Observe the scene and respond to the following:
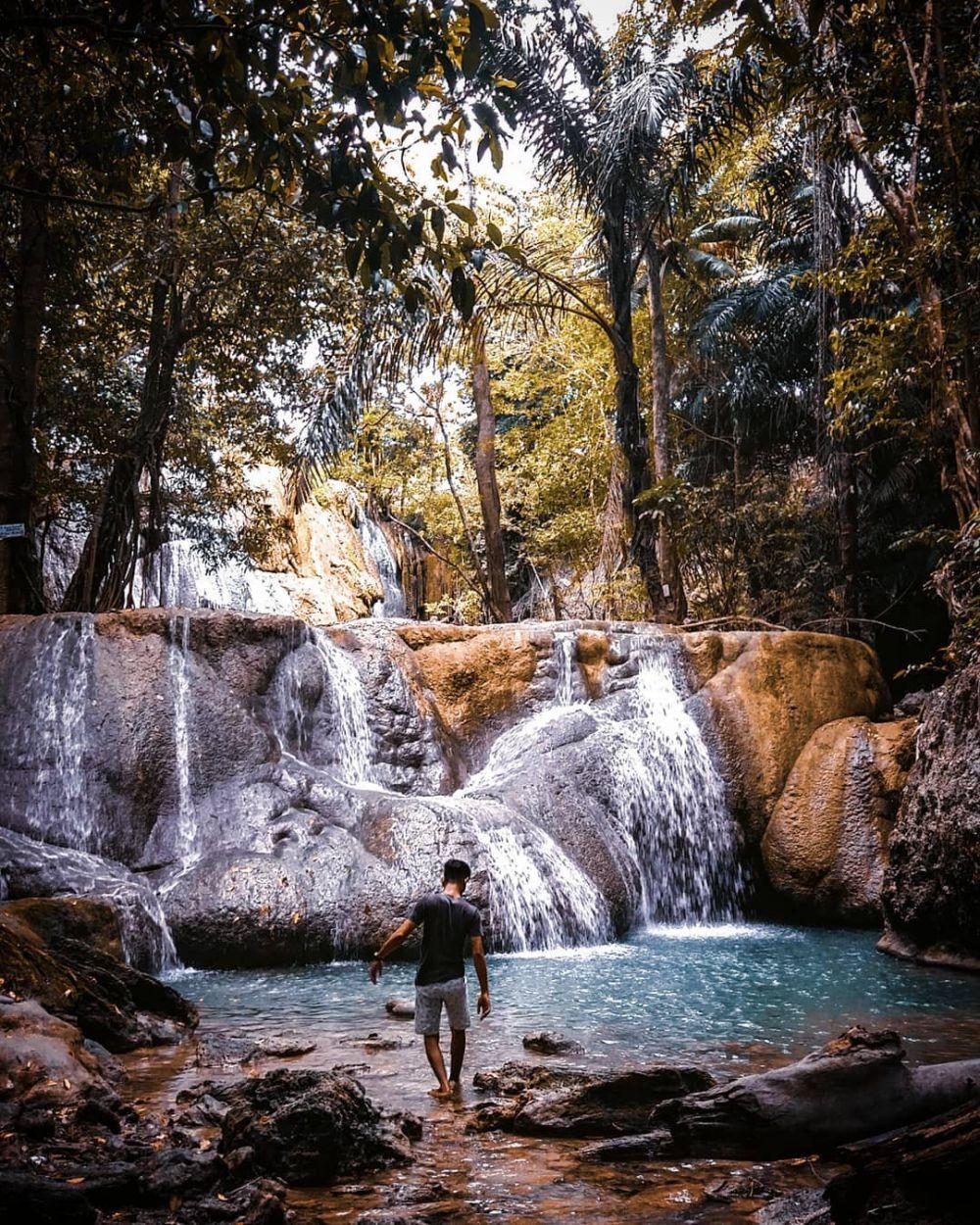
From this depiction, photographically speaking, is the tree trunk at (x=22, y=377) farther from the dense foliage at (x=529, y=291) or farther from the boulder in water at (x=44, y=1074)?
the boulder in water at (x=44, y=1074)

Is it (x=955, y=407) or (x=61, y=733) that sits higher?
(x=955, y=407)

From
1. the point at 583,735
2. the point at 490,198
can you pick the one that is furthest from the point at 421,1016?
the point at 490,198

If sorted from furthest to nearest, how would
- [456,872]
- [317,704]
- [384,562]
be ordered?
[384,562]
[317,704]
[456,872]

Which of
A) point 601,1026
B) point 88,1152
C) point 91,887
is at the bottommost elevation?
point 601,1026

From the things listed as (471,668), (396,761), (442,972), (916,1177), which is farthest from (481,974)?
(471,668)

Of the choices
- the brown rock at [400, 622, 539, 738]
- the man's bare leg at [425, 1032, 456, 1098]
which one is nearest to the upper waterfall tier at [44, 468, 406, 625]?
the brown rock at [400, 622, 539, 738]

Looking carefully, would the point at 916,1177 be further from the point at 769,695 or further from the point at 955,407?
the point at 769,695

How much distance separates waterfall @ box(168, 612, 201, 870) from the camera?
11.1 m

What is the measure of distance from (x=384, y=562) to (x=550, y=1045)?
23310 mm

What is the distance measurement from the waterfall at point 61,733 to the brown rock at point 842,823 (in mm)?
8166

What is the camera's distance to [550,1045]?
20.9ft

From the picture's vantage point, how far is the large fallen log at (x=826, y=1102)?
3930mm

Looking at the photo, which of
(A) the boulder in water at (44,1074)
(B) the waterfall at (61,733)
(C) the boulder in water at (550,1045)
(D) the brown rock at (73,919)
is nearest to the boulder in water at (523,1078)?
(C) the boulder in water at (550,1045)

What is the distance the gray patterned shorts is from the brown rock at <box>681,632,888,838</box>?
325 inches
